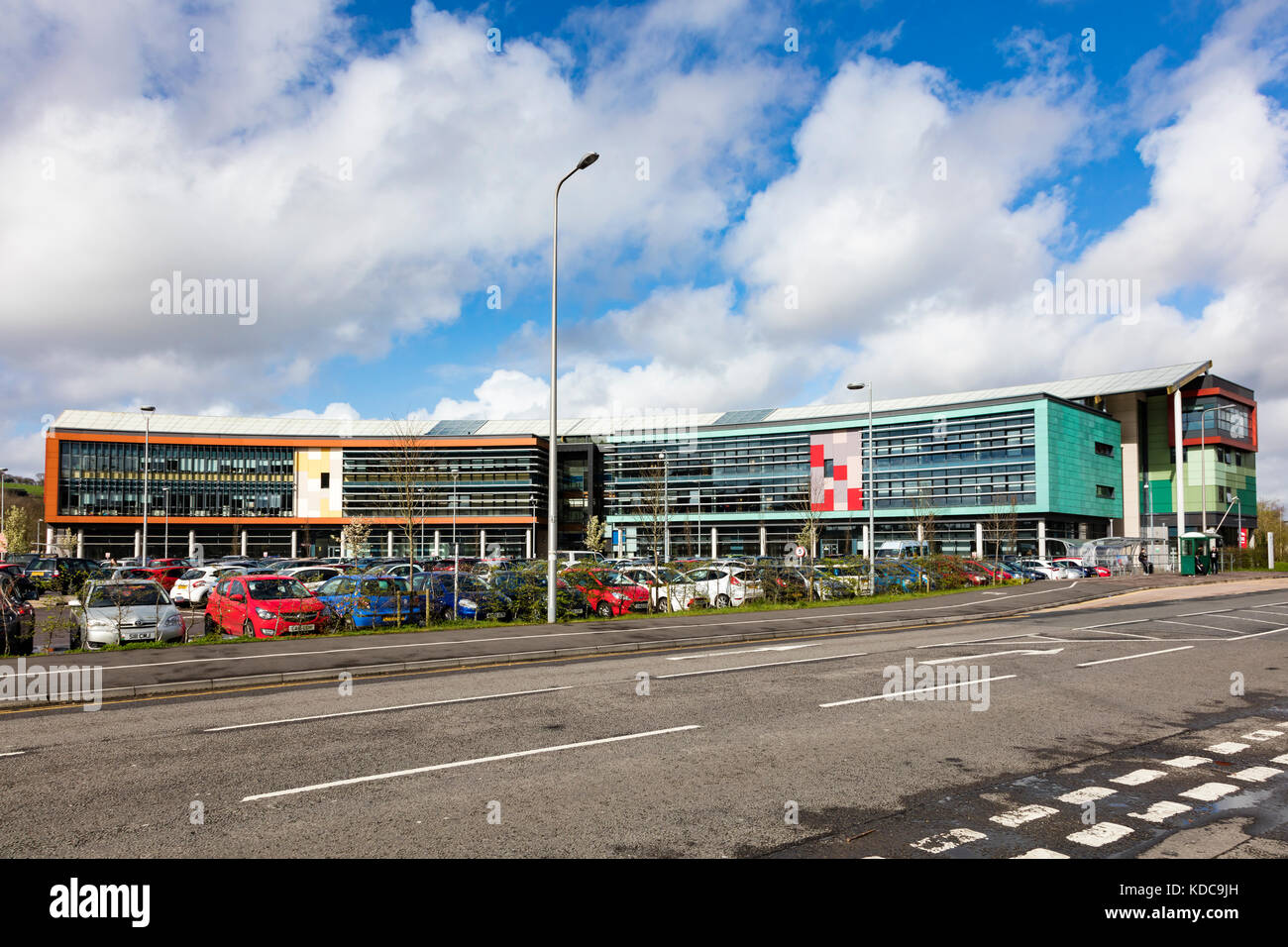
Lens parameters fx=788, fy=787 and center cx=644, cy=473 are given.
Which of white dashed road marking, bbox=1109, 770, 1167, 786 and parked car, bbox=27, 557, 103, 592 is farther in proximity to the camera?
parked car, bbox=27, 557, 103, 592

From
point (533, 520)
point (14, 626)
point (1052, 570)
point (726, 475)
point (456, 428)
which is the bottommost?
point (1052, 570)

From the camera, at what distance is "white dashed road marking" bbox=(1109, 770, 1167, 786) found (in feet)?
22.4

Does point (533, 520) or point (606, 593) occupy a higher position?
point (533, 520)

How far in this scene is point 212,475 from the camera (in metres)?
87.8

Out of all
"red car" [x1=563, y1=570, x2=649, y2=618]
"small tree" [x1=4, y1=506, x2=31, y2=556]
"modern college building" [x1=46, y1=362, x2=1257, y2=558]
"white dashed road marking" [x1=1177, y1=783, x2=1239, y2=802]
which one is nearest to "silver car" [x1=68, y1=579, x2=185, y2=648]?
"red car" [x1=563, y1=570, x2=649, y2=618]

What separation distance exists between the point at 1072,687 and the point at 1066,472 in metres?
73.0

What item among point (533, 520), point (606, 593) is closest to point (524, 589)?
point (606, 593)

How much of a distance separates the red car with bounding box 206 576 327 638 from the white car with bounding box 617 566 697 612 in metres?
9.83

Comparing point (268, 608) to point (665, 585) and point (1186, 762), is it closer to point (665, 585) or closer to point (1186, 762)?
point (665, 585)

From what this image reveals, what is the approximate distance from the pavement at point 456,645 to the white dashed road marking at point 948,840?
10023mm

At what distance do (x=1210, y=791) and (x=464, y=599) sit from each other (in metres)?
16.9

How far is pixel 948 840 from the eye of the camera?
213 inches

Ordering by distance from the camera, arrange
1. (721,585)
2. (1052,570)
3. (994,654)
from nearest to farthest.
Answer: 1. (994,654)
2. (721,585)
3. (1052,570)

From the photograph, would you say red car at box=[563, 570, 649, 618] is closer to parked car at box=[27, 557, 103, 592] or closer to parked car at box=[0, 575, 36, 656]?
parked car at box=[0, 575, 36, 656]
